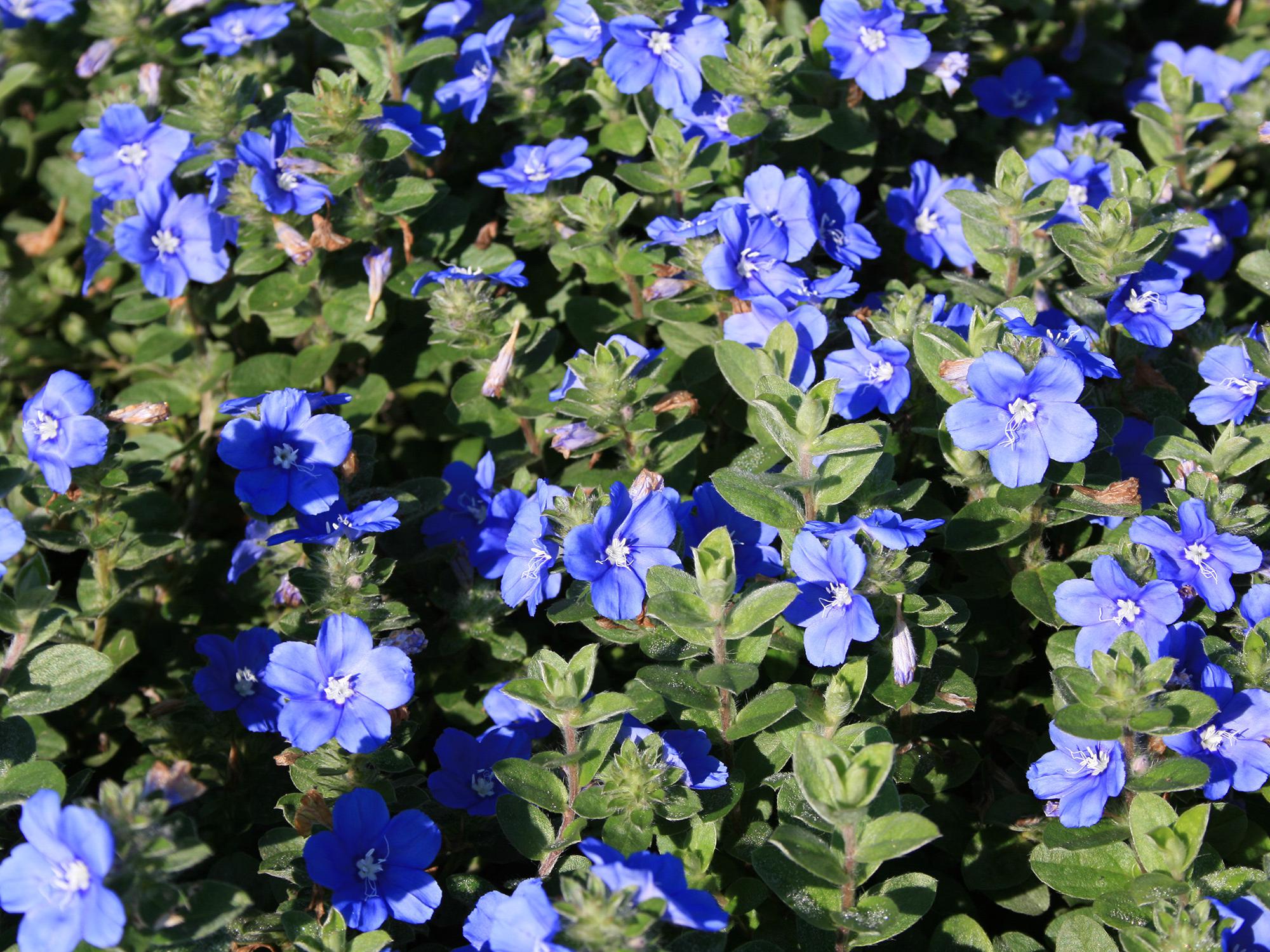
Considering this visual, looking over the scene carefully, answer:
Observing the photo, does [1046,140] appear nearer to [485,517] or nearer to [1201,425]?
[1201,425]

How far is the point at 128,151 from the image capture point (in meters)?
4.66

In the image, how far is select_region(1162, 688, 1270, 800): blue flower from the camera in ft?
10.4

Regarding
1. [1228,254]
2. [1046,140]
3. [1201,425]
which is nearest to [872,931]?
[1201,425]

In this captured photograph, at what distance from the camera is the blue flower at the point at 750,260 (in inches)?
152

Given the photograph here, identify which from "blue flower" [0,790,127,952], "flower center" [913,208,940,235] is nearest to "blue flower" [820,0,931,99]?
"flower center" [913,208,940,235]

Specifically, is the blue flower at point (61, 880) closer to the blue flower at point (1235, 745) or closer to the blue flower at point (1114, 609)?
the blue flower at point (1114, 609)

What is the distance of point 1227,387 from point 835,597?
5.33ft

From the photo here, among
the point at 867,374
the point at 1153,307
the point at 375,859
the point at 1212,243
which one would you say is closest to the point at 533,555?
the point at 375,859

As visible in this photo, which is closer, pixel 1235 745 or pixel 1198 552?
pixel 1235 745

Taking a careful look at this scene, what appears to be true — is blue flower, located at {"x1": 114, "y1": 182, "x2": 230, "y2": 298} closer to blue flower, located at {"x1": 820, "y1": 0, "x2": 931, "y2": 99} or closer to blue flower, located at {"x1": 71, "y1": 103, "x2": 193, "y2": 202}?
blue flower, located at {"x1": 71, "y1": 103, "x2": 193, "y2": 202}

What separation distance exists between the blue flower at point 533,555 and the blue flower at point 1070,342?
1.50 metres

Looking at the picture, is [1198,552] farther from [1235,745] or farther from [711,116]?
[711,116]

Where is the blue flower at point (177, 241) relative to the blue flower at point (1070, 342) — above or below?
below

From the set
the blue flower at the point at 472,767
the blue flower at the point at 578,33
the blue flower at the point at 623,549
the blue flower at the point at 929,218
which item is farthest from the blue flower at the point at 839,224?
the blue flower at the point at 472,767
